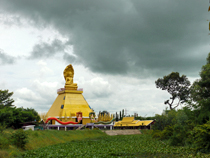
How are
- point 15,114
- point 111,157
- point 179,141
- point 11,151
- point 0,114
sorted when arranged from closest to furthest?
1. point 111,157
2. point 11,151
3. point 179,141
4. point 0,114
5. point 15,114

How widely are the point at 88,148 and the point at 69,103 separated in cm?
2703

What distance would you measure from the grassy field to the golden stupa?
27.3 feet

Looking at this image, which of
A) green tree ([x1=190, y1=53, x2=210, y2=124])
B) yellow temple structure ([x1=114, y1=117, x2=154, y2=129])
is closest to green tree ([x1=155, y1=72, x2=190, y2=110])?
yellow temple structure ([x1=114, y1=117, x2=154, y2=129])

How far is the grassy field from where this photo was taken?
17875 millimetres

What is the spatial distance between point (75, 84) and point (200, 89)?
34008 mm

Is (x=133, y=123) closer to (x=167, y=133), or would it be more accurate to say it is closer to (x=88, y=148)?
(x=167, y=133)

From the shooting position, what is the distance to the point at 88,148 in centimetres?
2211

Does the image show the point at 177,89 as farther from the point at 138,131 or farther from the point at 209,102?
the point at 209,102

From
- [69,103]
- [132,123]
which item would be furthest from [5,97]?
[132,123]

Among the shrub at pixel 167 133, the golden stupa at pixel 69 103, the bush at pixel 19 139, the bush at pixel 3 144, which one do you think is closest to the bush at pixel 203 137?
the shrub at pixel 167 133

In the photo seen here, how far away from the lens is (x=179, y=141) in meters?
22.7

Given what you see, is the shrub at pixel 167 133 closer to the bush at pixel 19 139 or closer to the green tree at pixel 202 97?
the green tree at pixel 202 97

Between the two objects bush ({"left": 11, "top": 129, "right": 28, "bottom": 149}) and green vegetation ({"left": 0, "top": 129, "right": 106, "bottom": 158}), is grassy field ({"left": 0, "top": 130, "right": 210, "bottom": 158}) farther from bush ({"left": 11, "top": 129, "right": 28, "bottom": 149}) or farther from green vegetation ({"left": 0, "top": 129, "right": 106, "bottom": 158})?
bush ({"left": 11, "top": 129, "right": 28, "bottom": 149})

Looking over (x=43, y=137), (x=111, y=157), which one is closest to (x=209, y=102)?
(x=111, y=157)
